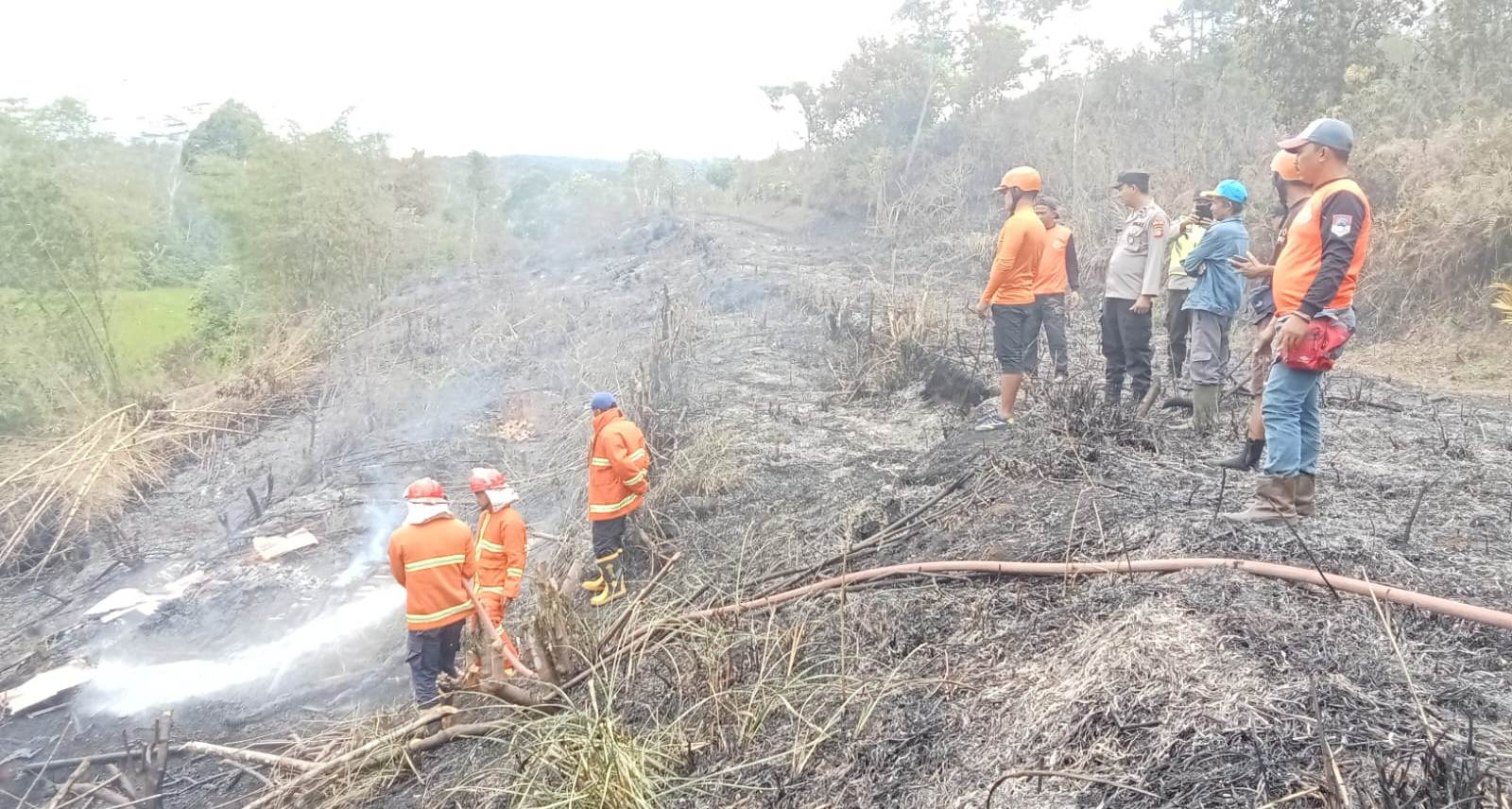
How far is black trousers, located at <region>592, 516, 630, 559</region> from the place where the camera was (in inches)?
232

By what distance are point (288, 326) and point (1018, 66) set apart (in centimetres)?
1605

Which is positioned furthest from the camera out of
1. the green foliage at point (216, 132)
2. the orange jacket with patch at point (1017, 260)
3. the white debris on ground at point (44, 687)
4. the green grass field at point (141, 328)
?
the green foliage at point (216, 132)

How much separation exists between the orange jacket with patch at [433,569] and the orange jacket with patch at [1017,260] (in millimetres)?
3583

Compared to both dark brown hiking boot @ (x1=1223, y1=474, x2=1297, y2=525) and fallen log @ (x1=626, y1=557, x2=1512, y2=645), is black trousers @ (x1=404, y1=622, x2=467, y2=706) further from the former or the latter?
dark brown hiking boot @ (x1=1223, y1=474, x2=1297, y2=525)

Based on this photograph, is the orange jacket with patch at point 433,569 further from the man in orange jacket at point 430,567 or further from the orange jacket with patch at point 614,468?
the orange jacket with patch at point 614,468

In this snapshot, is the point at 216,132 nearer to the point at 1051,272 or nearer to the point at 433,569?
the point at 433,569

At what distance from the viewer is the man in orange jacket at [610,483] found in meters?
5.78

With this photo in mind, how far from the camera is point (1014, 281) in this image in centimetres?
564

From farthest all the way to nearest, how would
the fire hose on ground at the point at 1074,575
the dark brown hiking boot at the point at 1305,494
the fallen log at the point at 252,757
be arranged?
1. the fallen log at the point at 252,757
2. the dark brown hiking boot at the point at 1305,494
3. the fire hose on ground at the point at 1074,575

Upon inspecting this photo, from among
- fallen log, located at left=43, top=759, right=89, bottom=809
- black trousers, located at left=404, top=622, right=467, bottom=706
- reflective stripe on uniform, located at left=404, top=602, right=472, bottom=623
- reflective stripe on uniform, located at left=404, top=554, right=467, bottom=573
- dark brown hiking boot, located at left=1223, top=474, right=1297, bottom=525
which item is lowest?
fallen log, located at left=43, top=759, right=89, bottom=809

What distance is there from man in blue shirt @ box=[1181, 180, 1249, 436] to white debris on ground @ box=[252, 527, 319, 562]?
7602 millimetres

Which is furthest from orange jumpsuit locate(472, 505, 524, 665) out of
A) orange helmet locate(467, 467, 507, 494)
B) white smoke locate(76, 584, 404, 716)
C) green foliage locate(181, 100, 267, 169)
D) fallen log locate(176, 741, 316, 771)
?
green foliage locate(181, 100, 267, 169)

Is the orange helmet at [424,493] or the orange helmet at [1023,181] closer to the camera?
the orange helmet at [424,493]

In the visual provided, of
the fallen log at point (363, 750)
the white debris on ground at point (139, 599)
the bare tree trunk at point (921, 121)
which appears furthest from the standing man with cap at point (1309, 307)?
→ the bare tree trunk at point (921, 121)
